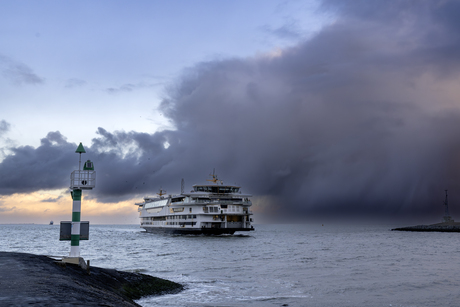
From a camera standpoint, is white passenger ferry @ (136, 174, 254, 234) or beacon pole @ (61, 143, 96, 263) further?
→ white passenger ferry @ (136, 174, 254, 234)

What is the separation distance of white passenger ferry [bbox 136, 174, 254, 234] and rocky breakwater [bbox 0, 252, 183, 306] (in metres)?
59.8

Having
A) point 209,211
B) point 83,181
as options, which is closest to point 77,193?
point 83,181

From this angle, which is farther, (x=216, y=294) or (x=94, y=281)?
(x=216, y=294)

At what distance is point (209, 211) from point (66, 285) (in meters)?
69.3

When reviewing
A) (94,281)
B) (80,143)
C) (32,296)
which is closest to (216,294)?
(94,281)

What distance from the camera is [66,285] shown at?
12.0 metres

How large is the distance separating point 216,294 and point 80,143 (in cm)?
1036

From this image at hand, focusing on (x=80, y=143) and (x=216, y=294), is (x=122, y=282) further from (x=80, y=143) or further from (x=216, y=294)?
(x=80, y=143)

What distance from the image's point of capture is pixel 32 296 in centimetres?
947

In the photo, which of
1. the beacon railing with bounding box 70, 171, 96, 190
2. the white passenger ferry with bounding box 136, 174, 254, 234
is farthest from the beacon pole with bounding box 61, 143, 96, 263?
the white passenger ferry with bounding box 136, 174, 254, 234

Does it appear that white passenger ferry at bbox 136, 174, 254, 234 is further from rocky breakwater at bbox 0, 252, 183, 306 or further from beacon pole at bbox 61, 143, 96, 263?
beacon pole at bbox 61, 143, 96, 263

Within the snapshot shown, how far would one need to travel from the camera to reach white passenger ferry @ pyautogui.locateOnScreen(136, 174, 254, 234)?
80875mm

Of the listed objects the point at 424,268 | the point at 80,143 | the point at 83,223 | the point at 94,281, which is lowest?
the point at 424,268

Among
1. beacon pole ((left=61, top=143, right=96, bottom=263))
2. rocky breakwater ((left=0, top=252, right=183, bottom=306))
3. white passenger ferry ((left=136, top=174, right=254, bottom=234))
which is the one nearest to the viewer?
rocky breakwater ((left=0, top=252, right=183, bottom=306))
